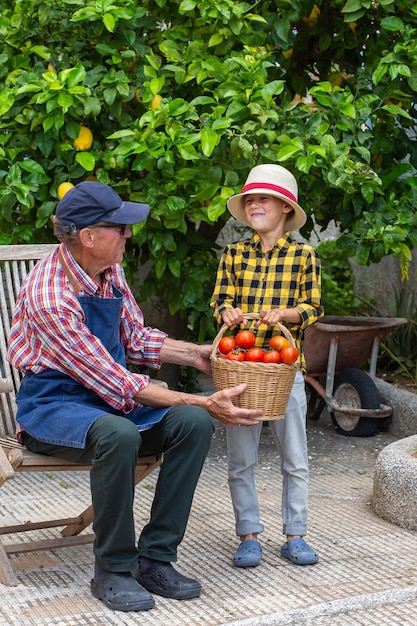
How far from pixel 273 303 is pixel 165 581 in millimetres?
1146

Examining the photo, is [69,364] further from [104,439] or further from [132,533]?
[132,533]

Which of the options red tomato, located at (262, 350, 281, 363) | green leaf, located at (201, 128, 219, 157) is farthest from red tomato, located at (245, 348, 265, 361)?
green leaf, located at (201, 128, 219, 157)

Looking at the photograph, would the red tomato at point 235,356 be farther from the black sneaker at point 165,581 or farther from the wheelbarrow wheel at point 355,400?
the wheelbarrow wheel at point 355,400

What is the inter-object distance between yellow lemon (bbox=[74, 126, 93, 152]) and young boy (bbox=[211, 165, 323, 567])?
51.8 inches

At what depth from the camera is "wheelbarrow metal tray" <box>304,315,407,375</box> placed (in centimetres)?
623

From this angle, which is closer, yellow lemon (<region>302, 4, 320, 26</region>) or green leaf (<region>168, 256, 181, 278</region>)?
green leaf (<region>168, 256, 181, 278</region>)

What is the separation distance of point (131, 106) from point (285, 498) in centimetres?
241

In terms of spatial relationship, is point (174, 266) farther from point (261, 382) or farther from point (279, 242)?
point (261, 382)

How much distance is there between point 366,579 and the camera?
391cm

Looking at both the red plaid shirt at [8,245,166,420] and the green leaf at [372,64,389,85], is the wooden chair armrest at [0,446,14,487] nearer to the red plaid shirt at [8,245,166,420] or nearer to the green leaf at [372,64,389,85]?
the red plaid shirt at [8,245,166,420]

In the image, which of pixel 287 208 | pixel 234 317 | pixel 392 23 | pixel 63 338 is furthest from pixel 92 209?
pixel 392 23

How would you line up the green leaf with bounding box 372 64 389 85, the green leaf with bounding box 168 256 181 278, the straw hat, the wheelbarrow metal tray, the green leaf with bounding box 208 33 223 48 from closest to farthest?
the straw hat → the green leaf with bounding box 372 64 389 85 → the green leaf with bounding box 208 33 223 48 → the green leaf with bounding box 168 256 181 278 → the wheelbarrow metal tray

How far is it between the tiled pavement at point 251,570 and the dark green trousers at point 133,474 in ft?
0.70

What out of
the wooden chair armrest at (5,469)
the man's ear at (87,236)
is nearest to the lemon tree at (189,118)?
the man's ear at (87,236)
